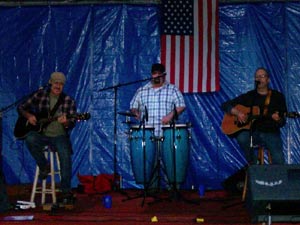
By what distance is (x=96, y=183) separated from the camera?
866 cm

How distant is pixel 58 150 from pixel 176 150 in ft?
5.09

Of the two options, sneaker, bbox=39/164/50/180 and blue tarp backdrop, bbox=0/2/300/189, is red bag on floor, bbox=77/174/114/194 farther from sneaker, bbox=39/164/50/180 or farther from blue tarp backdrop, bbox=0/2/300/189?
sneaker, bbox=39/164/50/180

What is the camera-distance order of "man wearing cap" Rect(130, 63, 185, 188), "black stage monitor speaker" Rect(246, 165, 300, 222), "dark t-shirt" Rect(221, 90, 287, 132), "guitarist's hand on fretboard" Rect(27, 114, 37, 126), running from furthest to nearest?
"man wearing cap" Rect(130, 63, 185, 188) < "guitarist's hand on fretboard" Rect(27, 114, 37, 126) < "dark t-shirt" Rect(221, 90, 287, 132) < "black stage monitor speaker" Rect(246, 165, 300, 222)

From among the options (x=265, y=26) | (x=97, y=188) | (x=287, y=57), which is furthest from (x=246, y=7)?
(x=97, y=188)

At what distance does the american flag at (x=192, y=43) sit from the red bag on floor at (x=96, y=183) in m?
1.73

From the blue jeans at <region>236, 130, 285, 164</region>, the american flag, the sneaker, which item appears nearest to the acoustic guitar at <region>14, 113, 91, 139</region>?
the sneaker

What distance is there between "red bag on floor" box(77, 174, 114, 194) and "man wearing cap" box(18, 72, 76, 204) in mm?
986

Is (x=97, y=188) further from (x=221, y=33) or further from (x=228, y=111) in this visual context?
(x=221, y=33)

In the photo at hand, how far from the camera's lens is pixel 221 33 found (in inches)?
351

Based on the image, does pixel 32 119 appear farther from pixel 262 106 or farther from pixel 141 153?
pixel 262 106

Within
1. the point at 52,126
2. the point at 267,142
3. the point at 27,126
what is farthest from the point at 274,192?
the point at 27,126

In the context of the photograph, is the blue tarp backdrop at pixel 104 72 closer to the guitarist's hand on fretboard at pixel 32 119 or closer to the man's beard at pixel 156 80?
the man's beard at pixel 156 80

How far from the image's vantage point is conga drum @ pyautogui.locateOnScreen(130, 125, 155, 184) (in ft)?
26.1

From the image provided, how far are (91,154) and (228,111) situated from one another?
242cm
